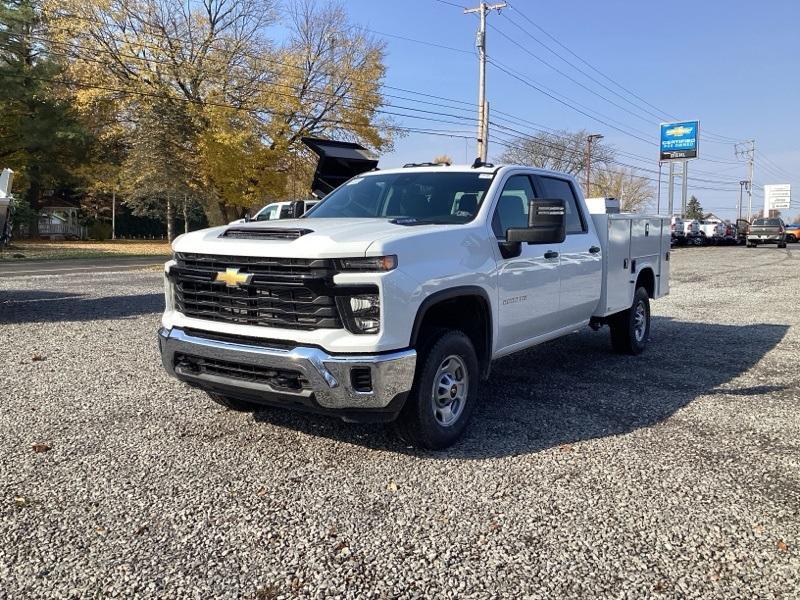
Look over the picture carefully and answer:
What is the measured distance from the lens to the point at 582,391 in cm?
597

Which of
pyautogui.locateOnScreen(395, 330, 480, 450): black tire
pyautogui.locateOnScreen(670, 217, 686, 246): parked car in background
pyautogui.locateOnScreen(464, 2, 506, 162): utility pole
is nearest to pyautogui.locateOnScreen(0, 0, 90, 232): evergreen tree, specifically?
pyautogui.locateOnScreen(464, 2, 506, 162): utility pole

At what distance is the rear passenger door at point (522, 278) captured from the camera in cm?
488

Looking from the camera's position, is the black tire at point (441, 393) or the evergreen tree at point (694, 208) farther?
the evergreen tree at point (694, 208)

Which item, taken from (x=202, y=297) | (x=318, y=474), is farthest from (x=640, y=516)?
(x=202, y=297)

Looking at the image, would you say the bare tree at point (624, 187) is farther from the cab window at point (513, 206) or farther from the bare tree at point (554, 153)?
the cab window at point (513, 206)

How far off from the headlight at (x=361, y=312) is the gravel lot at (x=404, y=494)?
35.4 inches

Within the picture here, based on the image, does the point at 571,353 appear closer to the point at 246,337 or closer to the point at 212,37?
the point at 246,337

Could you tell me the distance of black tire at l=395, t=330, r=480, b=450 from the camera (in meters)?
4.08

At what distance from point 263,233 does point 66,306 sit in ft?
26.4

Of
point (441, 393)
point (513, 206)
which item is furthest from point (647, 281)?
point (441, 393)

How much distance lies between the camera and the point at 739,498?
371cm

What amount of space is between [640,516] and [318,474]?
1809 mm

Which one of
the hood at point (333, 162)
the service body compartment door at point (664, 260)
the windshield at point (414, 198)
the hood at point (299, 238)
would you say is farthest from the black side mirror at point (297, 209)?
the hood at point (333, 162)

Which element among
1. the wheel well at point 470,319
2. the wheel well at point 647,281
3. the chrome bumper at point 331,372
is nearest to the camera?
the chrome bumper at point 331,372
